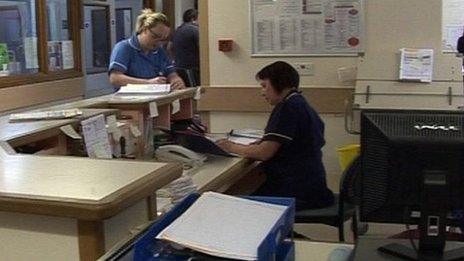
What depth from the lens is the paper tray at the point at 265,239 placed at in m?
1.39

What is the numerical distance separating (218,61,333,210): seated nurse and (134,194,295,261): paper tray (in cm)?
176

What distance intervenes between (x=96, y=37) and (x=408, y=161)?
→ 5.21m

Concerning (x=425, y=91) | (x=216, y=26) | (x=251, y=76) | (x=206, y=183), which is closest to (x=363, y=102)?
(x=425, y=91)

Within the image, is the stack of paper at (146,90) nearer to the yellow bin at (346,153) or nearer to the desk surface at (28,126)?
the desk surface at (28,126)

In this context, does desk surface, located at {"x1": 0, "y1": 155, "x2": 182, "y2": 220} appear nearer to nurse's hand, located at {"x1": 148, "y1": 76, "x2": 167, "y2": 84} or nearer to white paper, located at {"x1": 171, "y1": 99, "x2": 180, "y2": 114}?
white paper, located at {"x1": 171, "y1": 99, "x2": 180, "y2": 114}

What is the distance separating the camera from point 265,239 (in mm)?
1380

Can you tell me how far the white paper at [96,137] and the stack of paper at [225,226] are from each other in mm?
1162

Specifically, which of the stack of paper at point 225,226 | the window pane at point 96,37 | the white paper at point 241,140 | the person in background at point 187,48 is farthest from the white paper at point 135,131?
the person in background at point 187,48

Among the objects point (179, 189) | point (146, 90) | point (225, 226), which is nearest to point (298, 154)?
point (146, 90)

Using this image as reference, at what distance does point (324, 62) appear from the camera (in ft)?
15.0

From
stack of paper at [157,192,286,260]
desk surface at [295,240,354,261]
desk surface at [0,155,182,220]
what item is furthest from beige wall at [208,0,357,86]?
stack of paper at [157,192,286,260]

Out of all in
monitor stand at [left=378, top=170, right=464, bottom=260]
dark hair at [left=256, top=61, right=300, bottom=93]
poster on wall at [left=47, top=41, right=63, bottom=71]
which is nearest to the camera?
monitor stand at [left=378, top=170, right=464, bottom=260]

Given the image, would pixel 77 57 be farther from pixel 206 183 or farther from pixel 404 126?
pixel 404 126

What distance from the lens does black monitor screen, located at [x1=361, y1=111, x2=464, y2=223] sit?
162 centimetres
